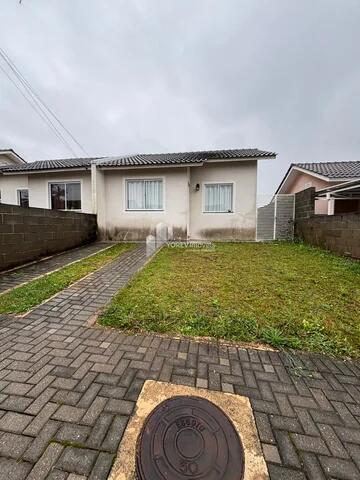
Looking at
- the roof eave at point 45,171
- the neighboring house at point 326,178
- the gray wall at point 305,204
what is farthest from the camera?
the neighboring house at point 326,178

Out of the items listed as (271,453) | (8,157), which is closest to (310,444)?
(271,453)

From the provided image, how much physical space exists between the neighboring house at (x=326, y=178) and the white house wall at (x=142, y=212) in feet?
18.3

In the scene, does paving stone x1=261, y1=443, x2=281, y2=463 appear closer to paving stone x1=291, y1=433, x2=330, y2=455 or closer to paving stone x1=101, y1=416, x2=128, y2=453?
paving stone x1=291, y1=433, x2=330, y2=455

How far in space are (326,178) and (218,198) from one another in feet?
16.5

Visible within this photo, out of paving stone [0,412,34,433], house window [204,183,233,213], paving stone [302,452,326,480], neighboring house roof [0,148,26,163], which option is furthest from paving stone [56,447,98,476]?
neighboring house roof [0,148,26,163]

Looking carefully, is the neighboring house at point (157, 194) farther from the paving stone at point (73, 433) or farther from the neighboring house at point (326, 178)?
the paving stone at point (73, 433)

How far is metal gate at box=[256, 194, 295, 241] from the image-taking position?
941 centimetres

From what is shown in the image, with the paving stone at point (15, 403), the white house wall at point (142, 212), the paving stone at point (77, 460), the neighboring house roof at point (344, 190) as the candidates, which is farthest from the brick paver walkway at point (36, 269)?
the neighboring house roof at point (344, 190)

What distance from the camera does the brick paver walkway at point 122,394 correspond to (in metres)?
1.12

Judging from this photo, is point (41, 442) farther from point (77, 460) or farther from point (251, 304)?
point (251, 304)

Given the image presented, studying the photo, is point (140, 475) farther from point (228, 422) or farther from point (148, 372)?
point (148, 372)

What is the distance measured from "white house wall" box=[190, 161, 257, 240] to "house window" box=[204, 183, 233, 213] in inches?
6.0

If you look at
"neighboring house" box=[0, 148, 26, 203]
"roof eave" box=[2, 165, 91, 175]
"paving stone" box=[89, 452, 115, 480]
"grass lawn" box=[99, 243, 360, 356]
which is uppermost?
"neighboring house" box=[0, 148, 26, 203]

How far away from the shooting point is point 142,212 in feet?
30.9
